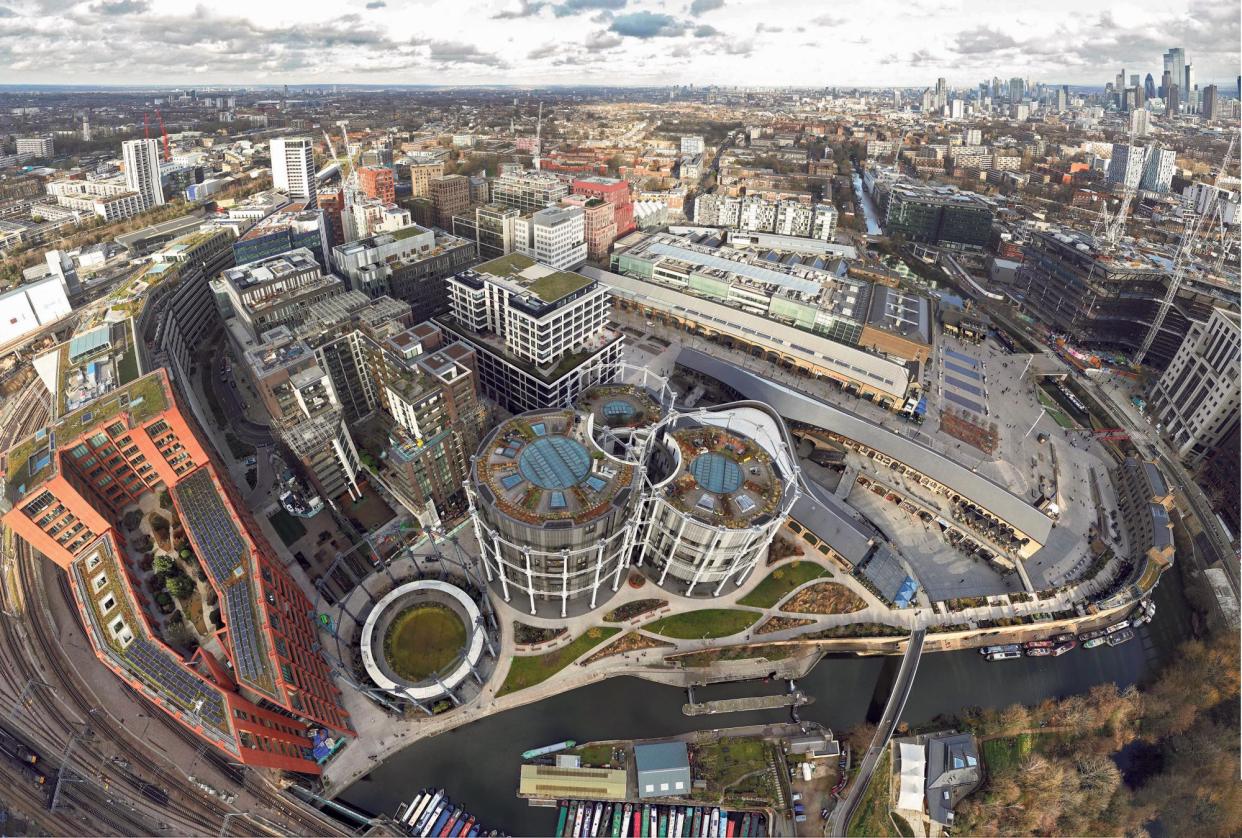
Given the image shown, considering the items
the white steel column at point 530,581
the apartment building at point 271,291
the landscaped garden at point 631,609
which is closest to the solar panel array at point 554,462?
the white steel column at point 530,581

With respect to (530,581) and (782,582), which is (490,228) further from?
(782,582)

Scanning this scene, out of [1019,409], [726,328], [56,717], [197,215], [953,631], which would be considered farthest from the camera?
[197,215]

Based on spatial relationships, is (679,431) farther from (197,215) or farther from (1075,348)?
(197,215)

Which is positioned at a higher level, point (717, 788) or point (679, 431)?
point (679, 431)

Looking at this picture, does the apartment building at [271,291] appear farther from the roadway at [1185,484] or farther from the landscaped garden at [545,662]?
the roadway at [1185,484]

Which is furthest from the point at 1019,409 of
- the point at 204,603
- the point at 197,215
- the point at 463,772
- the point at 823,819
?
the point at 197,215

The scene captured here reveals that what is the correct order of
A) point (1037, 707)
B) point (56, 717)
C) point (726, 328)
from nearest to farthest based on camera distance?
point (56, 717) < point (1037, 707) < point (726, 328)

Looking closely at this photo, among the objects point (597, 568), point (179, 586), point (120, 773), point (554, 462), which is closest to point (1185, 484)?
point (597, 568)
